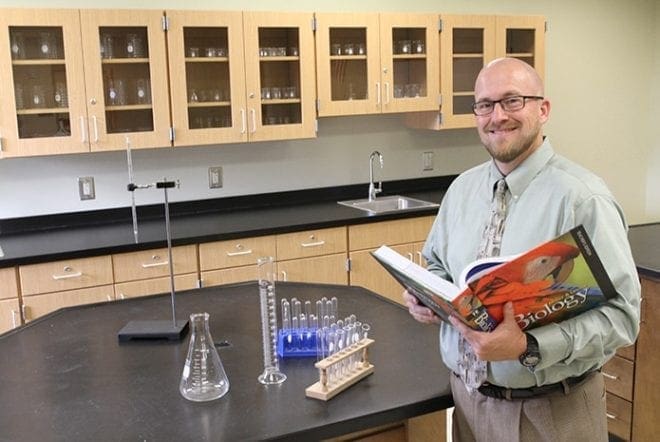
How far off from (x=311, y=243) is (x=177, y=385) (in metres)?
2.05

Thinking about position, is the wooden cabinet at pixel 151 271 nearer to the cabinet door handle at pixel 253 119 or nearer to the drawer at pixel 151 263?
the drawer at pixel 151 263

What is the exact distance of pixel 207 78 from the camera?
3574mm

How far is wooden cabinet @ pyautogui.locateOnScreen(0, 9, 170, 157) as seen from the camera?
10.5ft

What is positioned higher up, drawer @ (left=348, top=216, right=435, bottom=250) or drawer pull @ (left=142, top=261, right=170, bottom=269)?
drawer @ (left=348, top=216, right=435, bottom=250)

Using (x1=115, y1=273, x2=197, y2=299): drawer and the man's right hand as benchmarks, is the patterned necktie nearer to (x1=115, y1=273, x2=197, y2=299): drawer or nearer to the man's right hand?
the man's right hand

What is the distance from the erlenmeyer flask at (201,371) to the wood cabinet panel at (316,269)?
198cm

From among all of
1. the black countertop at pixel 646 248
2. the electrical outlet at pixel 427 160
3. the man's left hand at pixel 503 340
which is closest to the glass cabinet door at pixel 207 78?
the electrical outlet at pixel 427 160

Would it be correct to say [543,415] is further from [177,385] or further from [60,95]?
[60,95]

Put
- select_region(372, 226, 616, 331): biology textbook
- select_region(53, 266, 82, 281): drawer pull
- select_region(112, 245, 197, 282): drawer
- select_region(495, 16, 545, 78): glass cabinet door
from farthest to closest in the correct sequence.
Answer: select_region(495, 16, 545, 78): glass cabinet door < select_region(112, 245, 197, 282): drawer < select_region(53, 266, 82, 281): drawer pull < select_region(372, 226, 616, 331): biology textbook

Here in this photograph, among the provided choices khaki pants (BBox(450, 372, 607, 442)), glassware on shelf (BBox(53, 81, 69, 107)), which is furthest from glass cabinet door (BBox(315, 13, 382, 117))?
khaki pants (BBox(450, 372, 607, 442))

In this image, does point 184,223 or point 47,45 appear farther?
point 184,223

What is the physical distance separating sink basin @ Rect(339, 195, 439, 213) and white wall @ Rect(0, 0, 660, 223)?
0.61 ft

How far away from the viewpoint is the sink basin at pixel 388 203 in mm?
4137

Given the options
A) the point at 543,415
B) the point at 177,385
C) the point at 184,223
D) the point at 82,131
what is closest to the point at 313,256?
the point at 184,223
